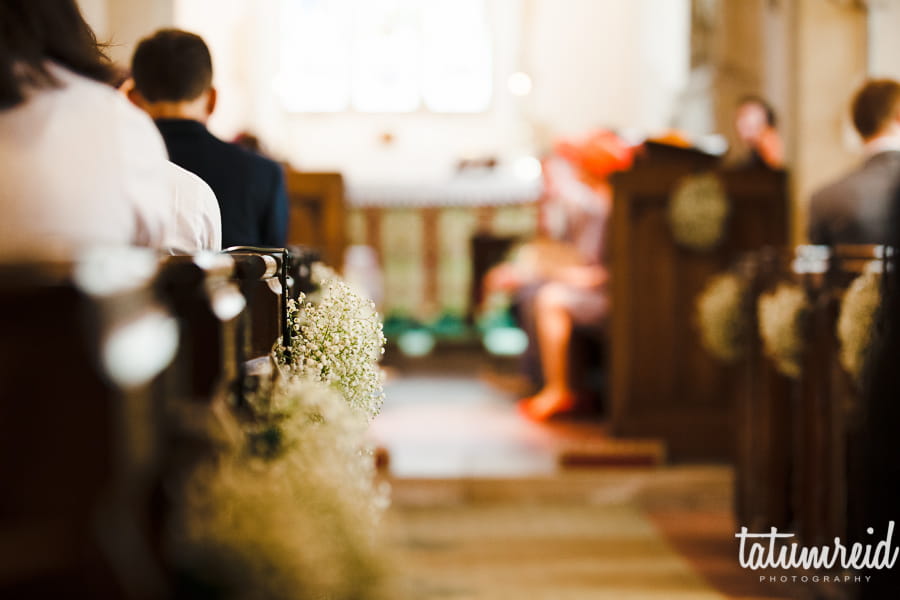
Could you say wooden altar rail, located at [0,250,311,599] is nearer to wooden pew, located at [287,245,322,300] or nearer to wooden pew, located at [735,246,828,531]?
wooden pew, located at [287,245,322,300]

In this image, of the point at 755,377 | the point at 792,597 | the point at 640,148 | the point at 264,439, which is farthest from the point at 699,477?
the point at 264,439

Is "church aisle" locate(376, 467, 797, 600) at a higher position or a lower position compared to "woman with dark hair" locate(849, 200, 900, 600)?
lower

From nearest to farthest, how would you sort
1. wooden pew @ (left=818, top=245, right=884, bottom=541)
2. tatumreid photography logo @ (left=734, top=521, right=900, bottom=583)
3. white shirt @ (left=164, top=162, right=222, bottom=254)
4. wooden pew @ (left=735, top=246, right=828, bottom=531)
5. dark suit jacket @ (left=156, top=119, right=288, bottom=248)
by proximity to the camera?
white shirt @ (left=164, top=162, right=222, bottom=254)
dark suit jacket @ (left=156, top=119, right=288, bottom=248)
tatumreid photography logo @ (left=734, top=521, right=900, bottom=583)
wooden pew @ (left=818, top=245, right=884, bottom=541)
wooden pew @ (left=735, top=246, right=828, bottom=531)

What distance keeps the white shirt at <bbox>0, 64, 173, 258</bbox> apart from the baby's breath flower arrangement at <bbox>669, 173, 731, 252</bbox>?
11.2 ft

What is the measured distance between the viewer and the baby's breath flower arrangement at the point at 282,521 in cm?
95

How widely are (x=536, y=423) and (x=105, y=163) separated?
170 inches

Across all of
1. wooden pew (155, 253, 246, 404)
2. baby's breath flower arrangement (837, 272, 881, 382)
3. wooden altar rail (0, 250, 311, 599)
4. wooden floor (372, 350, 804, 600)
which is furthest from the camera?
wooden floor (372, 350, 804, 600)

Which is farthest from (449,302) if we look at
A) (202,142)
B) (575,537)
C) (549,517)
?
(202,142)

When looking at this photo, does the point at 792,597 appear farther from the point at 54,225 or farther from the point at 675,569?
the point at 54,225

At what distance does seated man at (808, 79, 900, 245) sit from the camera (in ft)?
10.1

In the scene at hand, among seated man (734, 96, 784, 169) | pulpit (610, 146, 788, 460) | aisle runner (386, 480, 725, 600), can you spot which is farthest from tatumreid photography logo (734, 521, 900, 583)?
seated man (734, 96, 784, 169)

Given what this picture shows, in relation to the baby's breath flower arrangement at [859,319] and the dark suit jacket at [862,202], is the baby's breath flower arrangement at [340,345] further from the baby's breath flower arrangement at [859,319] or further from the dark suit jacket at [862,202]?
the dark suit jacket at [862,202]

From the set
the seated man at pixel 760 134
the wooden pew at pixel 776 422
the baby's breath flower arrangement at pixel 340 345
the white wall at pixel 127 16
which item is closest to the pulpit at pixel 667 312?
the seated man at pixel 760 134

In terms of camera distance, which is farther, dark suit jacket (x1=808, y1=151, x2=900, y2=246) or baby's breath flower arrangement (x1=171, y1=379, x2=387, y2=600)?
dark suit jacket (x1=808, y1=151, x2=900, y2=246)
